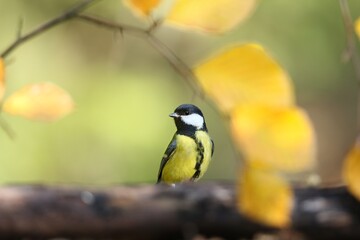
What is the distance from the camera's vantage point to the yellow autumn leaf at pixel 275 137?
2.03 feet

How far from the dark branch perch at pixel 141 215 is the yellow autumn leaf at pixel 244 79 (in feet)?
0.45

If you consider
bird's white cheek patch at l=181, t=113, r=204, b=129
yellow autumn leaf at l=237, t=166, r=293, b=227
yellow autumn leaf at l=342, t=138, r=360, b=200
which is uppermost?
bird's white cheek patch at l=181, t=113, r=204, b=129

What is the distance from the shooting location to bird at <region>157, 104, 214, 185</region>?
3.38ft

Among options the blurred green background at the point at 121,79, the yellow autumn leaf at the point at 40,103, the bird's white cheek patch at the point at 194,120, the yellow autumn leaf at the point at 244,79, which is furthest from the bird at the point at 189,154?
the blurred green background at the point at 121,79

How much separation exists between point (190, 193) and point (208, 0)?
0.19m

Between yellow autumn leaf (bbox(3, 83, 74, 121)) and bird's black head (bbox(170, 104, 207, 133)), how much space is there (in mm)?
252

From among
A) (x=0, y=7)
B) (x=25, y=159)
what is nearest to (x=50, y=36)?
(x=0, y=7)

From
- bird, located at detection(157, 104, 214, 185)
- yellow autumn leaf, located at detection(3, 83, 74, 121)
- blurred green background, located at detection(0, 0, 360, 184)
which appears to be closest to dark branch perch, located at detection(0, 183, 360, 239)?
yellow autumn leaf, located at detection(3, 83, 74, 121)

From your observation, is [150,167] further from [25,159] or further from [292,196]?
[292,196]

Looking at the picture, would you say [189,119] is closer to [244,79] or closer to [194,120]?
[194,120]

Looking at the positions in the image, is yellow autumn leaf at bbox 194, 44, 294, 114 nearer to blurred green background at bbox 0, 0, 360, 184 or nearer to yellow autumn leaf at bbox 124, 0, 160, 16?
yellow autumn leaf at bbox 124, 0, 160, 16

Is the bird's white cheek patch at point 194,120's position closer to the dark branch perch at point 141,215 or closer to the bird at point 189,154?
the bird at point 189,154

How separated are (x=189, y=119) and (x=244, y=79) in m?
0.42

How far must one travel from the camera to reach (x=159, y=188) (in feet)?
2.63
